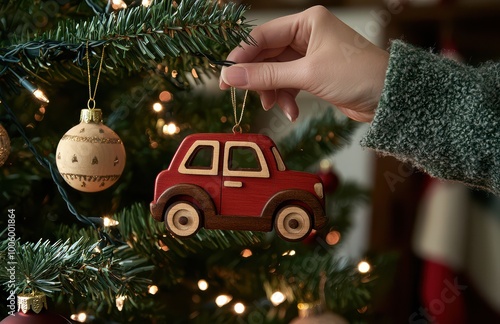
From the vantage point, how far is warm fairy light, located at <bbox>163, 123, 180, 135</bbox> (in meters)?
0.83

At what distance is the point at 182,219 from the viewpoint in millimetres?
600

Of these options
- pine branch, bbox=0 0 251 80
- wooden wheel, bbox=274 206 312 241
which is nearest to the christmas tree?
pine branch, bbox=0 0 251 80

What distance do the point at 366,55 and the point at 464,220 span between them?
117 cm

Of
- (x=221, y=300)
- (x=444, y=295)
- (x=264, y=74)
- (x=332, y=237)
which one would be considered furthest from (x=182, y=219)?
(x=444, y=295)

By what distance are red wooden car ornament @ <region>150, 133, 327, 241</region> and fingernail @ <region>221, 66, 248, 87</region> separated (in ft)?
0.18

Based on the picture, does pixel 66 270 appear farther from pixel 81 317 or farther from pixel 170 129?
pixel 170 129

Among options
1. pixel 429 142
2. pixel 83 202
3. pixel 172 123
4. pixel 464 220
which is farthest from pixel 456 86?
pixel 464 220

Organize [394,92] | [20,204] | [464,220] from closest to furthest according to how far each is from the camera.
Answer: [394,92] → [20,204] → [464,220]

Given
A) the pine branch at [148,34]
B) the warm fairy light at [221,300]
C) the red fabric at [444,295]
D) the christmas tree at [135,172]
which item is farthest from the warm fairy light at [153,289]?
the red fabric at [444,295]

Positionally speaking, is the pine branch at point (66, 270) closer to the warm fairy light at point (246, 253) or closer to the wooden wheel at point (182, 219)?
the wooden wheel at point (182, 219)

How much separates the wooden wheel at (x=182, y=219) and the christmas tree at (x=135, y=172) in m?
0.05

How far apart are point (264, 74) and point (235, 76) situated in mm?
30

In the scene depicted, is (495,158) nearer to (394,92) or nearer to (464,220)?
(394,92)

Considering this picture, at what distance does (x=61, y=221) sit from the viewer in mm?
804
